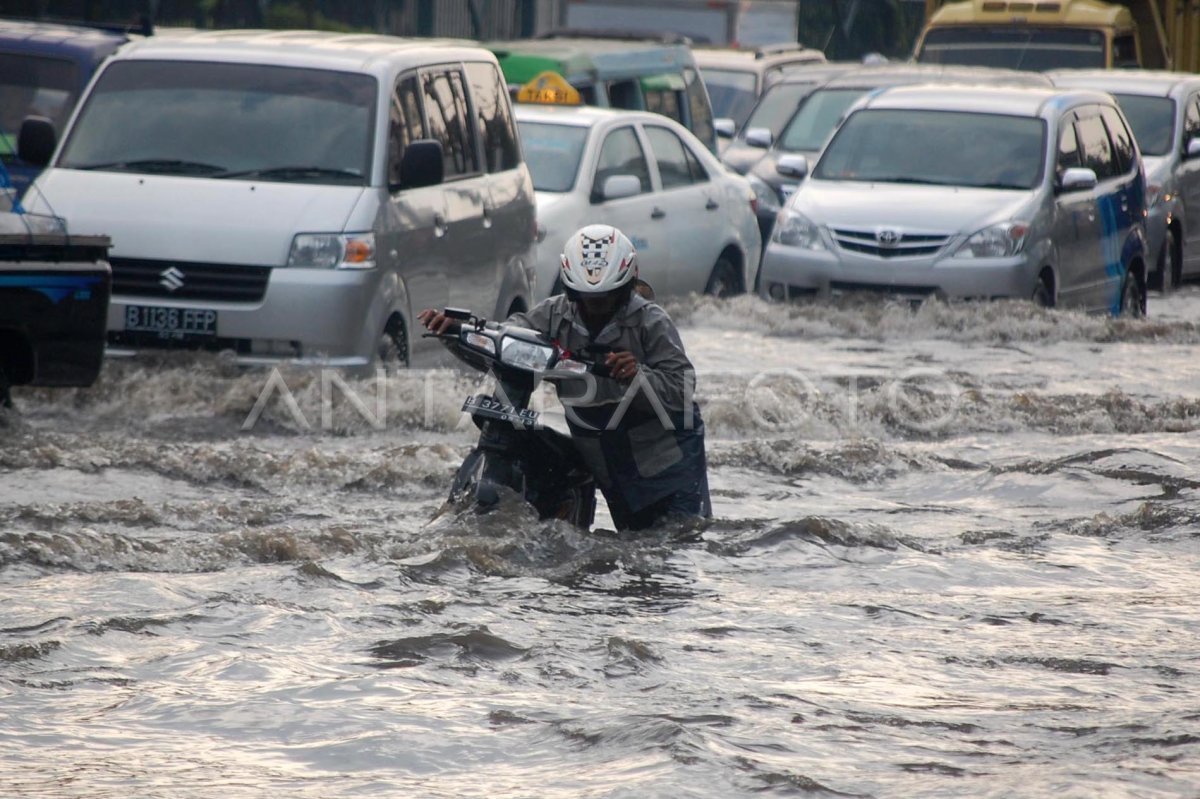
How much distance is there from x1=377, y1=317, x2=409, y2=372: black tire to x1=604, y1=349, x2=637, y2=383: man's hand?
12.4ft

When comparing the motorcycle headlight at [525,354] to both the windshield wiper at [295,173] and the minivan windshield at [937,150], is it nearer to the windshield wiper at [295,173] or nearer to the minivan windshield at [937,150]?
the windshield wiper at [295,173]

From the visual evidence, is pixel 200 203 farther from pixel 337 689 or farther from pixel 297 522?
pixel 337 689

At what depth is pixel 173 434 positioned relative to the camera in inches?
375

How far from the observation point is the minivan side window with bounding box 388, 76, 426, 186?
1045 centimetres

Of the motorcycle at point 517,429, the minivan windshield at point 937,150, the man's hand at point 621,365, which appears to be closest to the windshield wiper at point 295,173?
the motorcycle at point 517,429

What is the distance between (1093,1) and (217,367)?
16.0 meters

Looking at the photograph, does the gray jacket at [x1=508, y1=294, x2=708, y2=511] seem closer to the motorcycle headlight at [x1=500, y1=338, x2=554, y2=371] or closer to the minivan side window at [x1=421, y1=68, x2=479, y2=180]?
the motorcycle headlight at [x1=500, y1=338, x2=554, y2=371]

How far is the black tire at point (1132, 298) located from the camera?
15.2 meters

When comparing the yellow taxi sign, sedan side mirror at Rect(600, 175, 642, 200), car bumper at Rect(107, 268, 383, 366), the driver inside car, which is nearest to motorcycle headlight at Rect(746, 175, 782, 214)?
the yellow taxi sign

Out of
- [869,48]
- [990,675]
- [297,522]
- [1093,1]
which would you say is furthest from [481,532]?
[869,48]

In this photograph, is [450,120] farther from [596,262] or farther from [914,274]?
[596,262]

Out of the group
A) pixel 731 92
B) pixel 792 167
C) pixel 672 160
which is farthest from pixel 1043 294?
pixel 731 92

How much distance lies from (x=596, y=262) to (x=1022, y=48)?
17.0 meters

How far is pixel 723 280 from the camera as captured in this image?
15.1 meters
